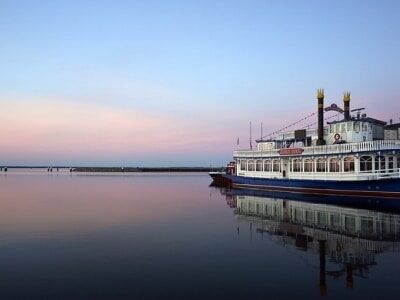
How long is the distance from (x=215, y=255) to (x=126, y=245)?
5.26m

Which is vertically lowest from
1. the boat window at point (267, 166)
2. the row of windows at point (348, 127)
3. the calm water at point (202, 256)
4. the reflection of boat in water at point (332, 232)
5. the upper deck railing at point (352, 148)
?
the calm water at point (202, 256)

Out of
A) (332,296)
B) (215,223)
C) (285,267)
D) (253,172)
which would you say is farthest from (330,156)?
(332,296)

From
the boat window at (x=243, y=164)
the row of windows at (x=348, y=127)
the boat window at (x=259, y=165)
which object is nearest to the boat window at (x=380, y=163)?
the row of windows at (x=348, y=127)

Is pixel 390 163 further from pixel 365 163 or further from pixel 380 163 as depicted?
pixel 365 163

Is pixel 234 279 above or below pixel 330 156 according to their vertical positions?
below

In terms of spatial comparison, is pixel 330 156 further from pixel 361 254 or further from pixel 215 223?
pixel 361 254

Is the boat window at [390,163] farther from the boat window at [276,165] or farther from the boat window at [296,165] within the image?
the boat window at [276,165]

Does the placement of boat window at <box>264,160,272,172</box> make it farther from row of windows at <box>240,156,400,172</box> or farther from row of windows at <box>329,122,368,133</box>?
row of windows at <box>329,122,368,133</box>

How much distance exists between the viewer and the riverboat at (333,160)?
4425 cm

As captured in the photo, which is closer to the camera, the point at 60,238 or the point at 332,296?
the point at 332,296

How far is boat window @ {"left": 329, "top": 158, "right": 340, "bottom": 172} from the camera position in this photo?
49312 millimetres

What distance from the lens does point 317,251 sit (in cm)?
1939

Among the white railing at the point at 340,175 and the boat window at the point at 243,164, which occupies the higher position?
the boat window at the point at 243,164

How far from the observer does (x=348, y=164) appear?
4794 cm
